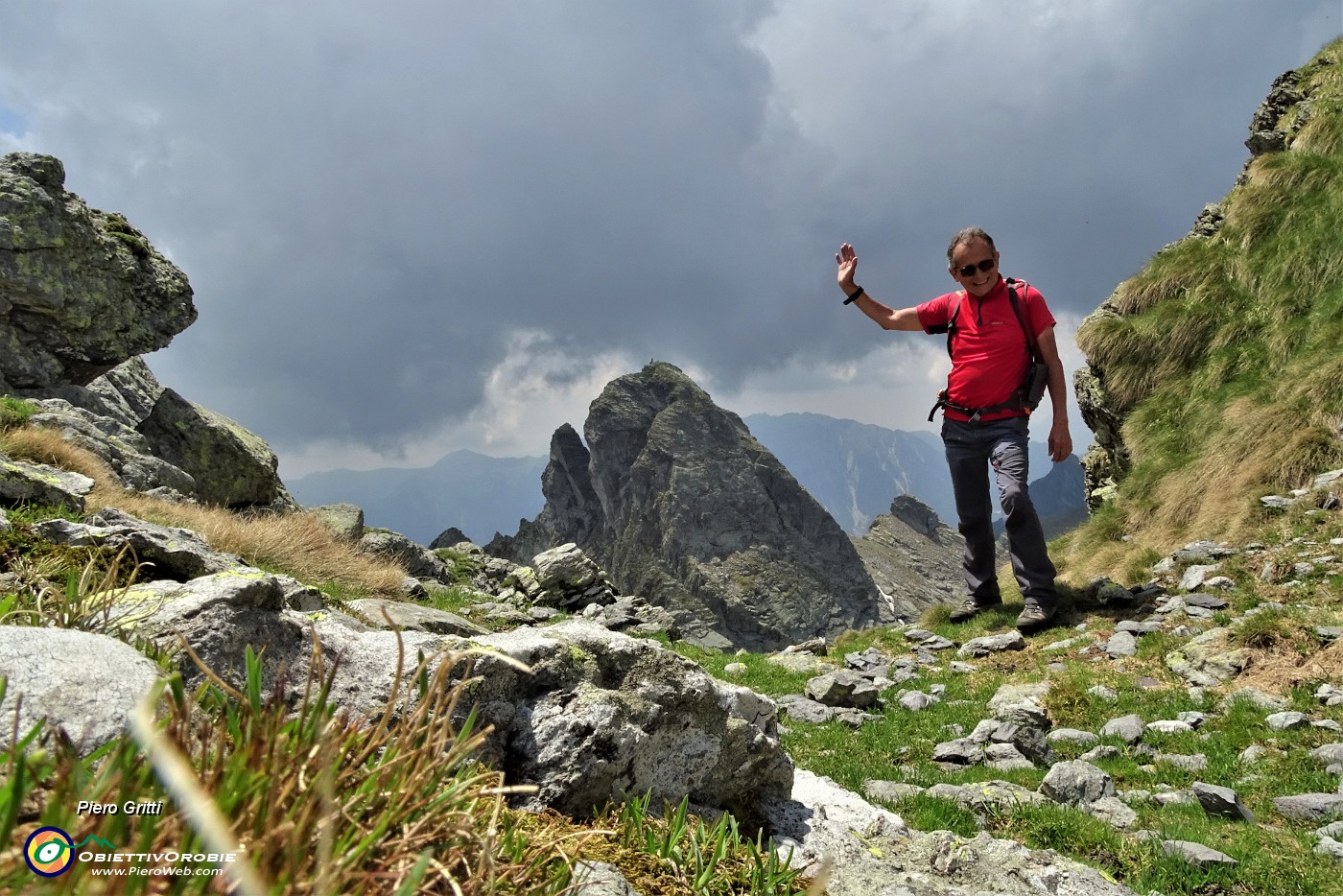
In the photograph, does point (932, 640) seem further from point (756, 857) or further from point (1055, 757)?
point (756, 857)

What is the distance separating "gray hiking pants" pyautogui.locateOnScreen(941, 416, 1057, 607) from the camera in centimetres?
1076

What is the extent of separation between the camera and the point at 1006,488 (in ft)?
34.8

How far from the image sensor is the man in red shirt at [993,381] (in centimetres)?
1049

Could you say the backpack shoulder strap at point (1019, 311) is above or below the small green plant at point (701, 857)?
above

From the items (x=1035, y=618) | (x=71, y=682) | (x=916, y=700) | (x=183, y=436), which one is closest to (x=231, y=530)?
(x=183, y=436)

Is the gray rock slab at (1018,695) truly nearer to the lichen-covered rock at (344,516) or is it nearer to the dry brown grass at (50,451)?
the dry brown grass at (50,451)

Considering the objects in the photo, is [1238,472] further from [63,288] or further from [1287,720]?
[63,288]

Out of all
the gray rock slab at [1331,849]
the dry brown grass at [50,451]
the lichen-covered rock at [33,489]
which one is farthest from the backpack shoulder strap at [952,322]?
the dry brown grass at [50,451]

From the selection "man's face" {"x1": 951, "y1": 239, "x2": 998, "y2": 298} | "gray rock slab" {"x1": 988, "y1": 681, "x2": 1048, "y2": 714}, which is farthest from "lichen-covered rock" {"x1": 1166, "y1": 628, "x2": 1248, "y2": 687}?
"man's face" {"x1": 951, "y1": 239, "x2": 998, "y2": 298}

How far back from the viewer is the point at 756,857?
279 centimetres

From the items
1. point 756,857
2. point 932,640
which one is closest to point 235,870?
point 756,857

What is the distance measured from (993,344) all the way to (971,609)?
17.2 ft

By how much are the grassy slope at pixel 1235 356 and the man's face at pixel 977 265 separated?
6173 mm

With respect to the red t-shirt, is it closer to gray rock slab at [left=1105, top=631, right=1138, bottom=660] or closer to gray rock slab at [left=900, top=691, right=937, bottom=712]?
gray rock slab at [left=1105, top=631, right=1138, bottom=660]
